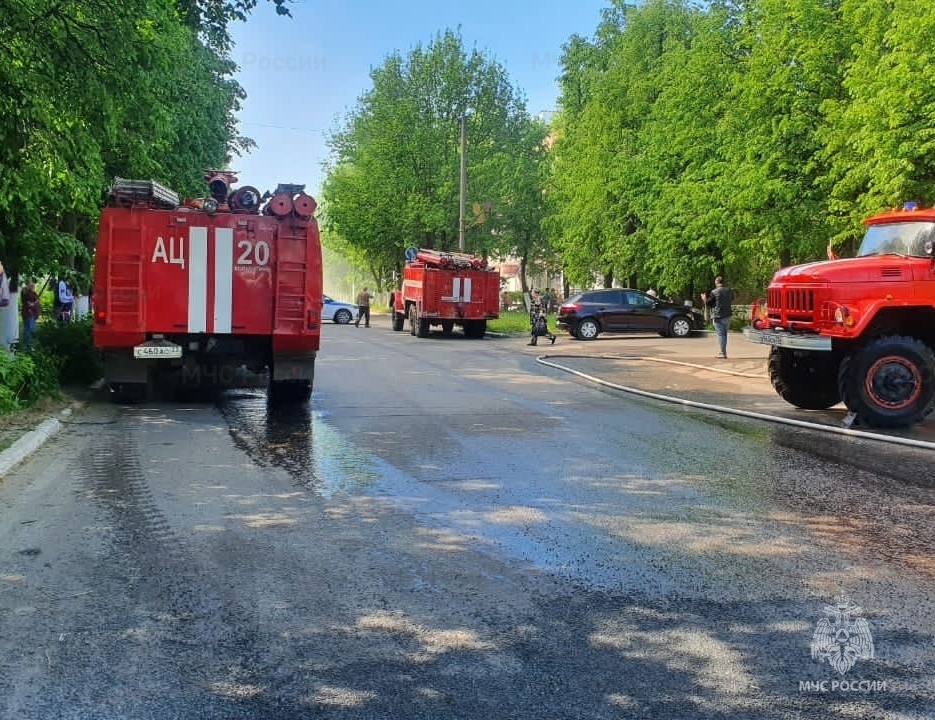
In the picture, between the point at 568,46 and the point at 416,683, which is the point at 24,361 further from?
the point at 568,46

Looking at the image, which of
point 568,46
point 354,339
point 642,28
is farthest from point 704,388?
point 568,46

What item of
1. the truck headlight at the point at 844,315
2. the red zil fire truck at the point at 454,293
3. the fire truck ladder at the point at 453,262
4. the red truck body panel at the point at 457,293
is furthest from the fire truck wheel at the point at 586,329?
the truck headlight at the point at 844,315

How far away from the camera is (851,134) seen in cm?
2328

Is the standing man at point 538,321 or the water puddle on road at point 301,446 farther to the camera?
the standing man at point 538,321

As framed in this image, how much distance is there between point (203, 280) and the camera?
11.9 m

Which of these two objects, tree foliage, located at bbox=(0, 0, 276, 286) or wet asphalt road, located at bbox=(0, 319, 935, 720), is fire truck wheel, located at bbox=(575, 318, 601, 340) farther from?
wet asphalt road, located at bbox=(0, 319, 935, 720)

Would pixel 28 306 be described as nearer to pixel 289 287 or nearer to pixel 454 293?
pixel 289 287

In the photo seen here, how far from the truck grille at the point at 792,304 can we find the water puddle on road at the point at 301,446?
6.00 metres

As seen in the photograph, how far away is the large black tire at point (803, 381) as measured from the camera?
12180 mm

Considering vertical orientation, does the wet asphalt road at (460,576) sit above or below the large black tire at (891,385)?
below

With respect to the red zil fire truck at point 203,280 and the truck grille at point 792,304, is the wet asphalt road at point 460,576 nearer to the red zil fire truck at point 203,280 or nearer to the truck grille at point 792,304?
the truck grille at point 792,304

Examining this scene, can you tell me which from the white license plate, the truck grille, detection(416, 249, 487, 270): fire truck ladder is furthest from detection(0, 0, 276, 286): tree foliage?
detection(416, 249, 487, 270): fire truck ladder

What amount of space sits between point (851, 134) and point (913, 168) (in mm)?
3872

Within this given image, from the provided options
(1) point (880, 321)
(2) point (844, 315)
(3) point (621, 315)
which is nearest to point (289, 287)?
(2) point (844, 315)
